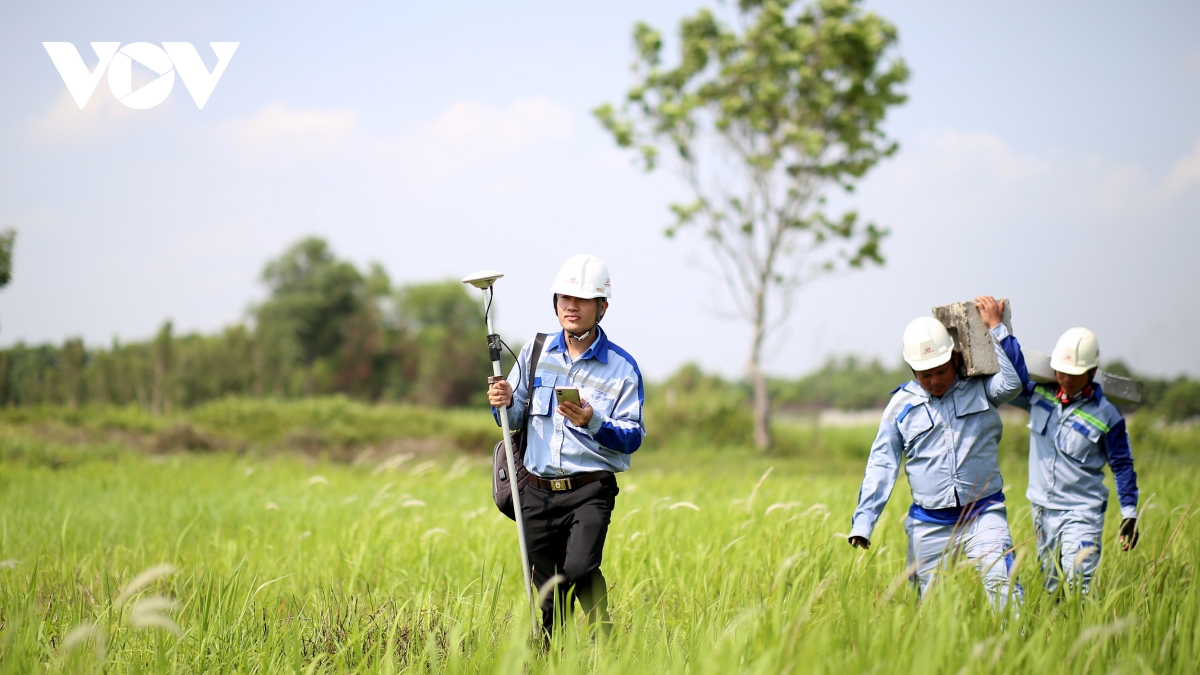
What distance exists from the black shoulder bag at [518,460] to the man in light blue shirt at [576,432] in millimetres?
19

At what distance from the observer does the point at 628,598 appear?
181 inches

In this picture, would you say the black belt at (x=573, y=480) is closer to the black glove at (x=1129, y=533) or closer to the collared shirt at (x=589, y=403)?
the collared shirt at (x=589, y=403)

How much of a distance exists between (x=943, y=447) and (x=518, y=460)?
7.67 feet

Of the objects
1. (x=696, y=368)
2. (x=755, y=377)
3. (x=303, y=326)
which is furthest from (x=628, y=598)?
(x=696, y=368)

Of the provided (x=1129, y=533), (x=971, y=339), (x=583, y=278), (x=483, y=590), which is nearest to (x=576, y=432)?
(x=583, y=278)

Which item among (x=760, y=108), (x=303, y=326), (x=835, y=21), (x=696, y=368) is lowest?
(x=696, y=368)

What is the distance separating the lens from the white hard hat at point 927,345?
4.61 meters

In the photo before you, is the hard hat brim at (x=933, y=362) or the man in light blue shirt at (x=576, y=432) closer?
the man in light blue shirt at (x=576, y=432)

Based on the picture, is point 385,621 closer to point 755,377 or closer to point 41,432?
point 41,432

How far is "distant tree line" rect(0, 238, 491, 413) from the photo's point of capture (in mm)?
28234

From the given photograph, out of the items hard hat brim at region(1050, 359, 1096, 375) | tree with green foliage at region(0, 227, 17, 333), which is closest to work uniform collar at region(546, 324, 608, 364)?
hard hat brim at region(1050, 359, 1096, 375)

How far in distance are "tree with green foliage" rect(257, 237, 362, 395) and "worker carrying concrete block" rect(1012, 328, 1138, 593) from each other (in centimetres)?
3692

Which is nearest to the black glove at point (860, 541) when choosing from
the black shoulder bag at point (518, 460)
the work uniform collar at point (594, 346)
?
the work uniform collar at point (594, 346)

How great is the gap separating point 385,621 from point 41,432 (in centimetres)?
1583
